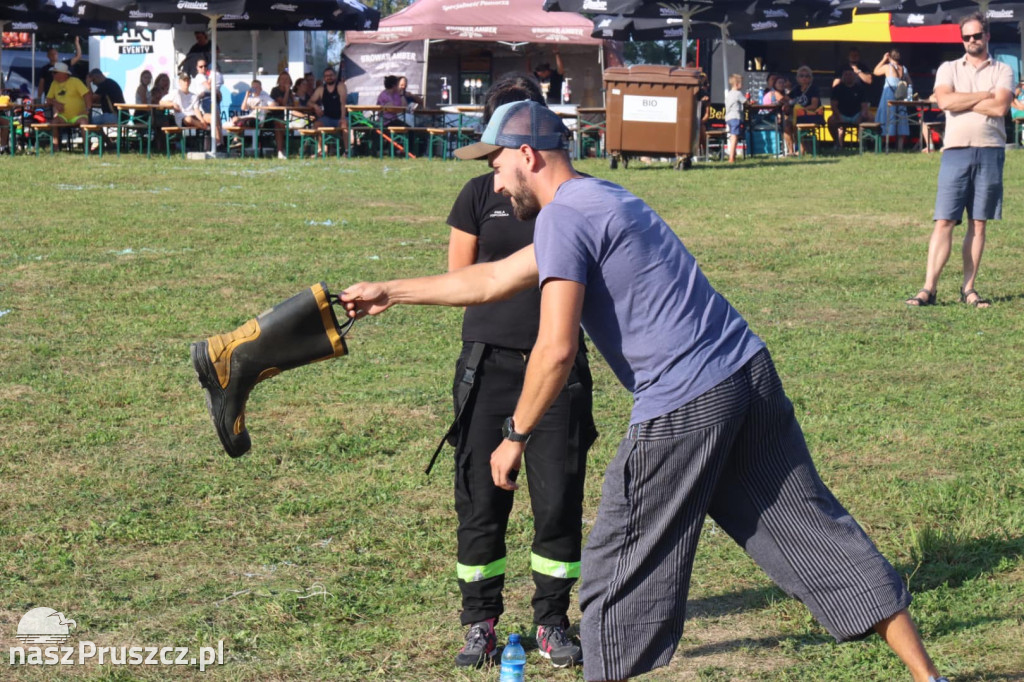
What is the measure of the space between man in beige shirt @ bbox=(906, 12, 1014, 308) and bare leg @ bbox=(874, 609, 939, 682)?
6.43 meters

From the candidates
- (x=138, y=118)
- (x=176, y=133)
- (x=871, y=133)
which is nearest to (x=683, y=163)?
(x=871, y=133)

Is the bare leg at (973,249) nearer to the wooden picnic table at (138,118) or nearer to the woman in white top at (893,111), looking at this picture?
the woman in white top at (893,111)

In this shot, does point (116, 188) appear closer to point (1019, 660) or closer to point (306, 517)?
point (306, 517)

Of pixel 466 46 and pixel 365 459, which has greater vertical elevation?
pixel 466 46

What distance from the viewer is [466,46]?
1241 inches

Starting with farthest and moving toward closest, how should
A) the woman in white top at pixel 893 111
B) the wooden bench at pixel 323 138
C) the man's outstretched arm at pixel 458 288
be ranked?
1. the woman in white top at pixel 893 111
2. the wooden bench at pixel 323 138
3. the man's outstretched arm at pixel 458 288

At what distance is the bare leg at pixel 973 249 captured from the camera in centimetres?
961

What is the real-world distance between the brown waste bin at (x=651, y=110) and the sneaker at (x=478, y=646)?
54.0ft

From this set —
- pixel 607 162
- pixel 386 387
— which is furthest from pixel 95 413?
pixel 607 162

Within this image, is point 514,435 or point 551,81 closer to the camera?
point 514,435

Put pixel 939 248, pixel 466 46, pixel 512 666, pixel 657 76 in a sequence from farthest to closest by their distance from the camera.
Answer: pixel 466 46
pixel 657 76
pixel 939 248
pixel 512 666

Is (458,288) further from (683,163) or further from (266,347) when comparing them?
(683,163)

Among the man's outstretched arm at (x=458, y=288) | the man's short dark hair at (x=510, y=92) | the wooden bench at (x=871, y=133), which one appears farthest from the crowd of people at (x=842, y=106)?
the man's outstretched arm at (x=458, y=288)

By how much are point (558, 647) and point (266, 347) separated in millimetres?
1370
